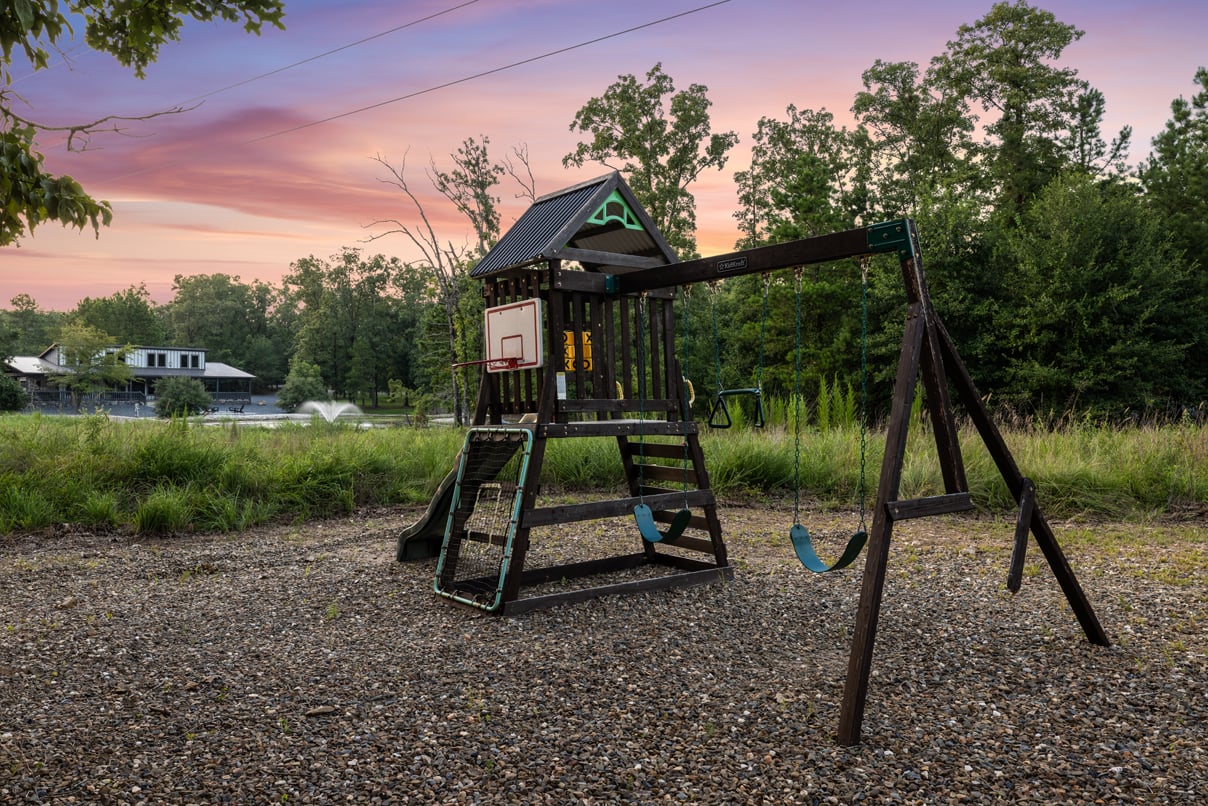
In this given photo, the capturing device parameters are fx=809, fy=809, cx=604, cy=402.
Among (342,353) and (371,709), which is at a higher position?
(342,353)

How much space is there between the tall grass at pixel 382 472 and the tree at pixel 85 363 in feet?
133

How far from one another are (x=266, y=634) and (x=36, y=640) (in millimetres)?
1058

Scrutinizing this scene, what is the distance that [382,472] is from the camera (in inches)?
328

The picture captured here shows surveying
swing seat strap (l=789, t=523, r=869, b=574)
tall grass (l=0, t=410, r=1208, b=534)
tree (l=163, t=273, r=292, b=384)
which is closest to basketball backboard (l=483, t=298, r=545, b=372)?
swing seat strap (l=789, t=523, r=869, b=574)

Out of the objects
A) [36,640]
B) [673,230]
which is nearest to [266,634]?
[36,640]

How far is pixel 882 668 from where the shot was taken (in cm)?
350

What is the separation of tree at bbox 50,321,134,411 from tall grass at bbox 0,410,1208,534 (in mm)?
40668

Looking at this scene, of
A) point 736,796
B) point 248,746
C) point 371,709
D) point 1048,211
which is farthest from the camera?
point 1048,211

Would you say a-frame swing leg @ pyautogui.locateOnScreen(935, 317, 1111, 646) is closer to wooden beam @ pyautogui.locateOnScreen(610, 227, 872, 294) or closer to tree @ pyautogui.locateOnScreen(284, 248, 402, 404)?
wooden beam @ pyautogui.locateOnScreen(610, 227, 872, 294)

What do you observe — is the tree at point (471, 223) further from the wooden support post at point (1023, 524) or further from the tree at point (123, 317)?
the tree at point (123, 317)

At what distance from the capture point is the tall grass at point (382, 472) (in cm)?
699

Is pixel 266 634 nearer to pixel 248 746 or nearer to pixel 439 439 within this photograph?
pixel 248 746

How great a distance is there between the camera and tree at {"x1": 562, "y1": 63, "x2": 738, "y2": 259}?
26.2 meters

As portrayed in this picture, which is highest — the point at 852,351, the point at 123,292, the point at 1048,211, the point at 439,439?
the point at 123,292
